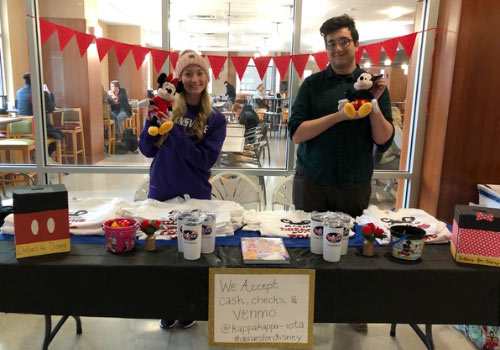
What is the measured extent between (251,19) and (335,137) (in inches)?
252

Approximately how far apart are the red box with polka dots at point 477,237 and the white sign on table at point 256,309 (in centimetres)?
51

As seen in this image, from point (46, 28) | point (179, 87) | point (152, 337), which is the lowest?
point (152, 337)

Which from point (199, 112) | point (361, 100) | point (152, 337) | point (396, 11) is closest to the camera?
point (361, 100)

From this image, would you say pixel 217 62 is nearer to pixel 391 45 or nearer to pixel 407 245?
pixel 391 45

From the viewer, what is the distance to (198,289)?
1.11 m

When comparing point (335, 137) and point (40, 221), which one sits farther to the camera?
point (335, 137)

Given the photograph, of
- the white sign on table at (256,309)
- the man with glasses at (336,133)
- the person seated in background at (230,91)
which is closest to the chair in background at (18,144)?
the person seated in background at (230,91)

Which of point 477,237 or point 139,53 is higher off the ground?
point 139,53

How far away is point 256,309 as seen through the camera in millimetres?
1073

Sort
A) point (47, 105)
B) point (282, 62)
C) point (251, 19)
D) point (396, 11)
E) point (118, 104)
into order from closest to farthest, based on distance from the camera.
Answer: point (282, 62) < point (47, 105) < point (396, 11) < point (118, 104) < point (251, 19)

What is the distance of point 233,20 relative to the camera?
786 centimetres

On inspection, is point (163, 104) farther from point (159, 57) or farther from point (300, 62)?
point (300, 62)

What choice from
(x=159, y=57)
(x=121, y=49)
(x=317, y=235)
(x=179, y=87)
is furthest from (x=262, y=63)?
(x=317, y=235)

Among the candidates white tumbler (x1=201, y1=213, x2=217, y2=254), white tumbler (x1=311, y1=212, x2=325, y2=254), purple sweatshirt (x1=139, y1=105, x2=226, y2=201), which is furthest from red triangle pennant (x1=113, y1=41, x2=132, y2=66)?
white tumbler (x1=311, y1=212, x2=325, y2=254)
